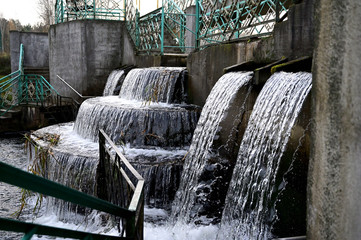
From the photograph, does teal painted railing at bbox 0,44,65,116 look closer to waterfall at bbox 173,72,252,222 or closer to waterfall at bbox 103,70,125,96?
waterfall at bbox 103,70,125,96

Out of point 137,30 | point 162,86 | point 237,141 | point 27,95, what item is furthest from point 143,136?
point 27,95

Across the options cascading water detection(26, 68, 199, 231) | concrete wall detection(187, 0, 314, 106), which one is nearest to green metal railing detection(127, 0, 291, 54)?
concrete wall detection(187, 0, 314, 106)

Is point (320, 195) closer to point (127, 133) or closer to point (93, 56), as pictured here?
point (127, 133)

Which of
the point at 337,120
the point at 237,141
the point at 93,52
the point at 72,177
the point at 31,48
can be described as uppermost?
the point at 31,48

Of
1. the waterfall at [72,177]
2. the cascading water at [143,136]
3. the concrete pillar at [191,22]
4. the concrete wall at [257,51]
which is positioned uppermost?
the concrete pillar at [191,22]

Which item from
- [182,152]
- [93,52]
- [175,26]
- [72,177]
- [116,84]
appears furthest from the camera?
[93,52]

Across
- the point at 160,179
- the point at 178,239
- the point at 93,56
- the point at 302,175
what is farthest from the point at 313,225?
the point at 93,56

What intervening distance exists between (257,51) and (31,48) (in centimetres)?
1704

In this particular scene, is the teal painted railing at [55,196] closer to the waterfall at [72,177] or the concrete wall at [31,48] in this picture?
the waterfall at [72,177]

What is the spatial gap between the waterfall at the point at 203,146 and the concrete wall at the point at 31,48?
16.0 metres

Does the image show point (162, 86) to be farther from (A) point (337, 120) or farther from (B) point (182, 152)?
(A) point (337, 120)

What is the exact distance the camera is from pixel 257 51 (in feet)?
19.7

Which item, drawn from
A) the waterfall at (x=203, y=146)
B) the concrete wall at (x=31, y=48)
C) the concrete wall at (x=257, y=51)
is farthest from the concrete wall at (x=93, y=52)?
the waterfall at (x=203, y=146)

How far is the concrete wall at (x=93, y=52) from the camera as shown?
47.2 ft
